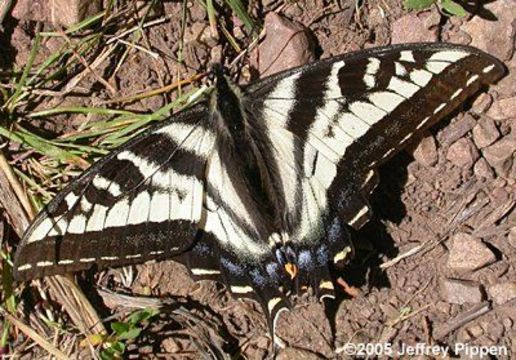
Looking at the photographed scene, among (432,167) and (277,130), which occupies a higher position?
(277,130)

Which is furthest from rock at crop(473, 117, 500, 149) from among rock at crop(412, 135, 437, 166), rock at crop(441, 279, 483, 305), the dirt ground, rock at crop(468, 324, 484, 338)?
rock at crop(468, 324, 484, 338)

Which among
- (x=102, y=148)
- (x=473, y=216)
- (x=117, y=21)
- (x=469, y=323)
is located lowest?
(x=469, y=323)

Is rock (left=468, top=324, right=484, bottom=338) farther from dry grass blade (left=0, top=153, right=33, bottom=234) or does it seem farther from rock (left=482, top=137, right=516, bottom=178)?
dry grass blade (left=0, top=153, right=33, bottom=234)

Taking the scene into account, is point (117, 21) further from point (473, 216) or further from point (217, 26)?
point (473, 216)

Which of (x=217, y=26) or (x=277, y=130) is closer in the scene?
(x=277, y=130)

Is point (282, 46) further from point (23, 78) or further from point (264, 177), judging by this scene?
point (23, 78)

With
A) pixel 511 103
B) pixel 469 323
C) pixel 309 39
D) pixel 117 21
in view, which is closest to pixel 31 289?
pixel 117 21

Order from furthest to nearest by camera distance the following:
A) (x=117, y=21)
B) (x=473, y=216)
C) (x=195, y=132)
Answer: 1. (x=117, y=21)
2. (x=473, y=216)
3. (x=195, y=132)

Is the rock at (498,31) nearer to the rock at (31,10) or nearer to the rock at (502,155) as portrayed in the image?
the rock at (502,155)
